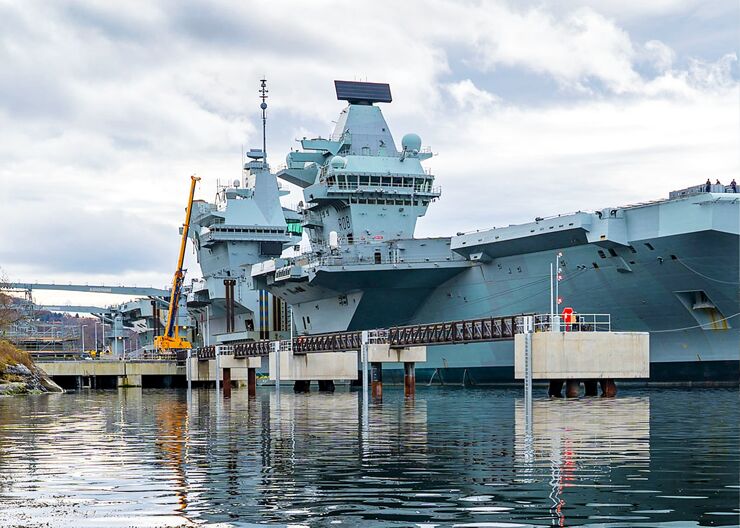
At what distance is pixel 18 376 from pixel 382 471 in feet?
123

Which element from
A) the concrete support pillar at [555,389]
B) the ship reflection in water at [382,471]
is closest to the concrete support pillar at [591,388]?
the concrete support pillar at [555,389]

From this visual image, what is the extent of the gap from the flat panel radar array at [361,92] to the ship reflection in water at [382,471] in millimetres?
36266

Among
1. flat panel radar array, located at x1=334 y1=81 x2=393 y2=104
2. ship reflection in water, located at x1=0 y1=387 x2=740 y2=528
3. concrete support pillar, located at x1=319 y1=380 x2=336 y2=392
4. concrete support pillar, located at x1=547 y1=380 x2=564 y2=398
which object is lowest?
concrete support pillar, located at x1=319 y1=380 x2=336 y2=392

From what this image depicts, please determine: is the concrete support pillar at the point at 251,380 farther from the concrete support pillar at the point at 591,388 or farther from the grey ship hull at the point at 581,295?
the concrete support pillar at the point at 591,388

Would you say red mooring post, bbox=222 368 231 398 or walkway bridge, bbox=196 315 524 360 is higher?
walkway bridge, bbox=196 315 524 360

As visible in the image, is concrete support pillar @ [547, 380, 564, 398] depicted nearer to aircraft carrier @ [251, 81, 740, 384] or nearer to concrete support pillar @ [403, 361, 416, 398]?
aircraft carrier @ [251, 81, 740, 384]

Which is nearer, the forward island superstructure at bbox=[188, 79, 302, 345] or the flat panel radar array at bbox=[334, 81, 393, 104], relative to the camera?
the flat panel radar array at bbox=[334, 81, 393, 104]

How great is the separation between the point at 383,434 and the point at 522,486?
718 centimetres

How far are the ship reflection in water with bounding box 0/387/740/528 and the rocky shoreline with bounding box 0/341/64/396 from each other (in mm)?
22906

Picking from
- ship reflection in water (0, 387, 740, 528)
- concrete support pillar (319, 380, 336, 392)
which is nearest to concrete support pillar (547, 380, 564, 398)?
ship reflection in water (0, 387, 740, 528)

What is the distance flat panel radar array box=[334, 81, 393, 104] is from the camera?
5650cm

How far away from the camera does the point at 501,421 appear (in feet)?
68.4

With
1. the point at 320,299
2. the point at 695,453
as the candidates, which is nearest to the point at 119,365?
the point at 320,299

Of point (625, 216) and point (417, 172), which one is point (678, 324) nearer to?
point (625, 216)
